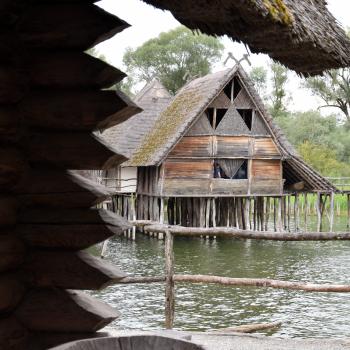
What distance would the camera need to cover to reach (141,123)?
30.3 metres

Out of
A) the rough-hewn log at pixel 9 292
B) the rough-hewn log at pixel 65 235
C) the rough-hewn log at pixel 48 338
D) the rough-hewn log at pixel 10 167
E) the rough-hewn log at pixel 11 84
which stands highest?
the rough-hewn log at pixel 11 84

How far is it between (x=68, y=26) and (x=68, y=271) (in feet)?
4.01

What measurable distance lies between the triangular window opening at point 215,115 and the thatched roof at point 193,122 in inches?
29.2

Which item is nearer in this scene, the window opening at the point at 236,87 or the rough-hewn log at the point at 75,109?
the rough-hewn log at the point at 75,109

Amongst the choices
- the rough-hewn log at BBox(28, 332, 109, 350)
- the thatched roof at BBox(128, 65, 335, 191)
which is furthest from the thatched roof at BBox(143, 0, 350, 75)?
the thatched roof at BBox(128, 65, 335, 191)

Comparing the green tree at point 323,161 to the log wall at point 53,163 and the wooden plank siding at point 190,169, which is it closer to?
the wooden plank siding at point 190,169

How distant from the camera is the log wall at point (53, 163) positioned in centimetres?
342

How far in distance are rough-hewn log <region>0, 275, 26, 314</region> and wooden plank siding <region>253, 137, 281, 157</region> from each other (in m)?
23.2

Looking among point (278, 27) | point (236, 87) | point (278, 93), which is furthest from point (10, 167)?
point (278, 93)

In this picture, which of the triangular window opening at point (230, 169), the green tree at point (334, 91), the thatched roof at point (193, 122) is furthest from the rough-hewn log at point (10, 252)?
the green tree at point (334, 91)

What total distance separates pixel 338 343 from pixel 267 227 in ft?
74.1

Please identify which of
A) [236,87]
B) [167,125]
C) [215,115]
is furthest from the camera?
[167,125]

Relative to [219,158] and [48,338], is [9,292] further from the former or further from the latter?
[219,158]

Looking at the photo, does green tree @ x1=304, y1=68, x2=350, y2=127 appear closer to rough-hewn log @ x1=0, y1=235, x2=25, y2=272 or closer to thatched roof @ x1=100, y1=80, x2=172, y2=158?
thatched roof @ x1=100, y1=80, x2=172, y2=158
